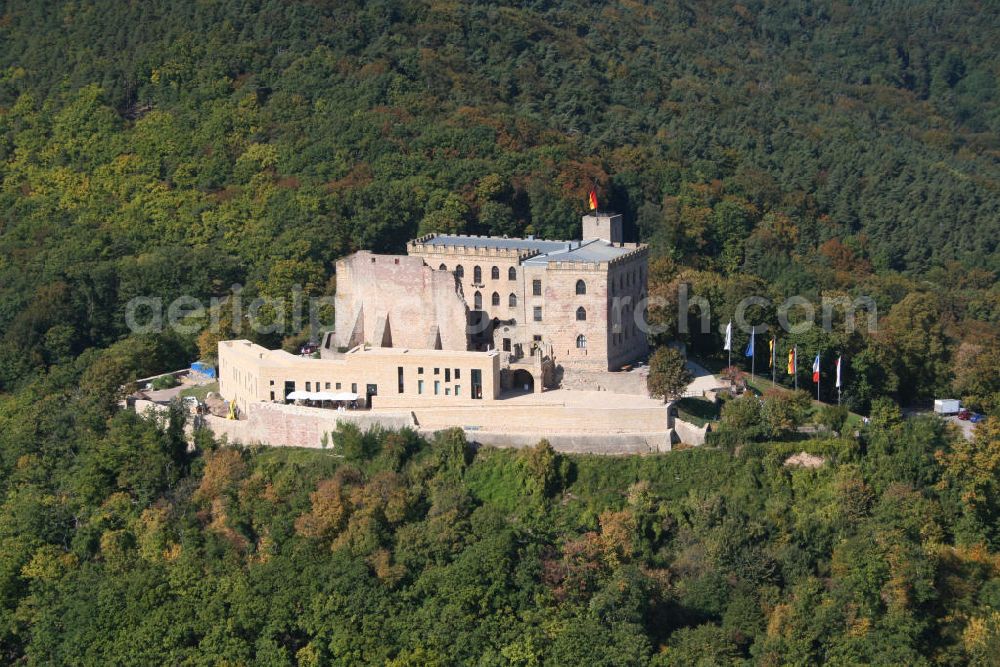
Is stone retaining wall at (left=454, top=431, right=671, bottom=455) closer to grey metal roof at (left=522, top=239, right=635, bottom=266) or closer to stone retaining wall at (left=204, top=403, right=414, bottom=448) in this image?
stone retaining wall at (left=204, top=403, right=414, bottom=448)

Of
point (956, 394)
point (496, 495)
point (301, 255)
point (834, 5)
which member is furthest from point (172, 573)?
point (834, 5)

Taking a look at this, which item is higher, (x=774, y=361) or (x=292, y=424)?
(x=774, y=361)

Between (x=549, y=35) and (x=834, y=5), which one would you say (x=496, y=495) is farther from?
(x=834, y=5)

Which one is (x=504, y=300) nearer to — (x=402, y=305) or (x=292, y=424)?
(x=402, y=305)

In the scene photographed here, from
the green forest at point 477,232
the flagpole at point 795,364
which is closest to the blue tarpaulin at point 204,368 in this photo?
the green forest at point 477,232

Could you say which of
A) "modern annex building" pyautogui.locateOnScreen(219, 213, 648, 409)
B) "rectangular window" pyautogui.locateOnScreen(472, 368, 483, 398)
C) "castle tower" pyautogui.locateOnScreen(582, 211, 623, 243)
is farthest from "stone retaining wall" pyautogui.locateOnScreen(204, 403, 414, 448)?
"castle tower" pyautogui.locateOnScreen(582, 211, 623, 243)

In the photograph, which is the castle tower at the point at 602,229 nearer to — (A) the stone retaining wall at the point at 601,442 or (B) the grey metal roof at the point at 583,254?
(B) the grey metal roof at the point at 583,254

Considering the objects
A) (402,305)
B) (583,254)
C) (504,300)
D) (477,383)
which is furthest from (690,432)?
(402,305)
